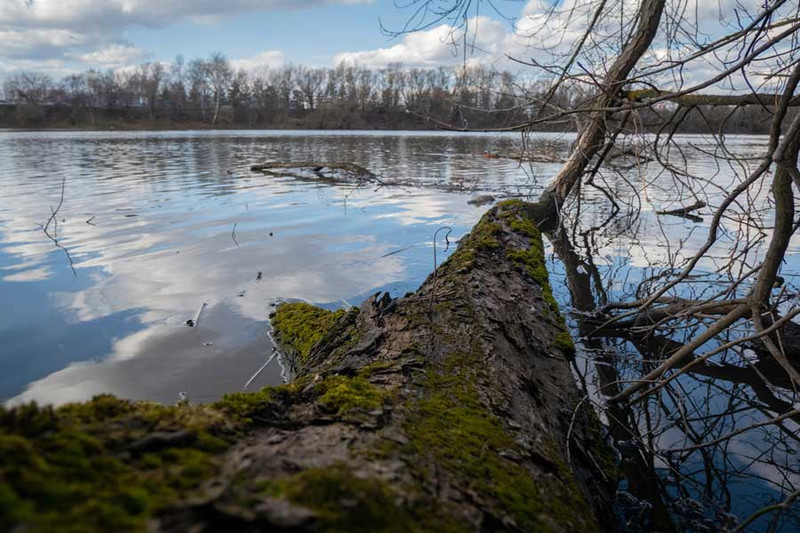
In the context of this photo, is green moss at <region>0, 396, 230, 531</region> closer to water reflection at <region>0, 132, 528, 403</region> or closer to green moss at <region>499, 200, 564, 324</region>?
water reflection at <region>0, 132, 528, 403</region>

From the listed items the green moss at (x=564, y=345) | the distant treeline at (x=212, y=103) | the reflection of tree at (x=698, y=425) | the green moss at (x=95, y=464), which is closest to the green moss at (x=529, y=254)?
the green moss at (x=564, y=345)

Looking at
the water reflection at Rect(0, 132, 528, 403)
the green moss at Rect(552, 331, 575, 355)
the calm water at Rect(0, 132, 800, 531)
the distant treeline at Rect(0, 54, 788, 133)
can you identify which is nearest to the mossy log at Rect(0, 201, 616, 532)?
the green moss at Rect(552, 331, 575, 355)

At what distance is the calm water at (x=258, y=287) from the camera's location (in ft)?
10.7

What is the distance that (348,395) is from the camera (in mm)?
1808

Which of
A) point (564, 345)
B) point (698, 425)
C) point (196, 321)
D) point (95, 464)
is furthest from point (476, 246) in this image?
point (95, 464)

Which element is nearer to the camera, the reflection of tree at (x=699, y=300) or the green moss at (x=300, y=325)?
the reflection of tree at (x=699, y=300)

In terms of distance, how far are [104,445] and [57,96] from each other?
117 meters

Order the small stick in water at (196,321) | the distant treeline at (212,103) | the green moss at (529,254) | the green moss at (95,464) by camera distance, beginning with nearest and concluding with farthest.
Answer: the green moss at (95,464)
the green moss at (529,254)
the small stick in water at (196,321)
the distant treeline at (212,103)

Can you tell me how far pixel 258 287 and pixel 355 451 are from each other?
200 inches

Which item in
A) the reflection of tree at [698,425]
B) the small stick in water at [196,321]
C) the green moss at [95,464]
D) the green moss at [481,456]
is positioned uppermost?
the green moss at [95,464]

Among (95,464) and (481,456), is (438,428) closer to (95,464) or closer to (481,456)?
(481,456)

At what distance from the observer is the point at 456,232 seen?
30.8ft

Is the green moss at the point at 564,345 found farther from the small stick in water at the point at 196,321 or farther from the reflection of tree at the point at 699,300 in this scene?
the small stick in water at the point at 196,321

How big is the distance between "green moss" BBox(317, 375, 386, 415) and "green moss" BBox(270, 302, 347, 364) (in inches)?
77.0
